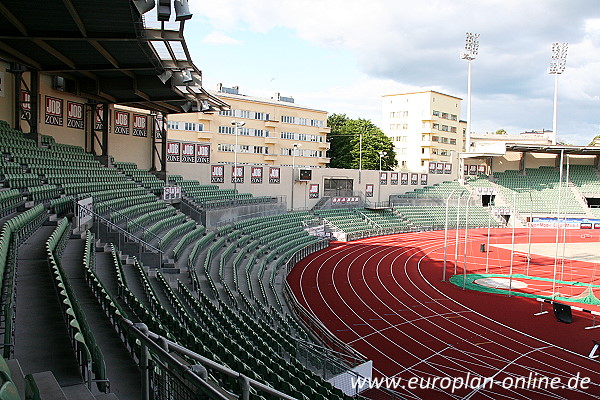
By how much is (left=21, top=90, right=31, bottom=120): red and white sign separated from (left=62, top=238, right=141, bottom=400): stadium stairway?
1408 cm

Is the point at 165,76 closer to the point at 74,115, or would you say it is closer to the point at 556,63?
the point at 74,115

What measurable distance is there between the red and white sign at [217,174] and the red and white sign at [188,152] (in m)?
1.59

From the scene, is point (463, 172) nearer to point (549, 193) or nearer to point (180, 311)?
point (549, 193)

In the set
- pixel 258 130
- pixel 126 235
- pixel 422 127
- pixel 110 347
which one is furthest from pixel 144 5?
pixel 422 127

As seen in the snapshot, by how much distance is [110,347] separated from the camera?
253 inches

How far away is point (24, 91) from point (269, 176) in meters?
20.1

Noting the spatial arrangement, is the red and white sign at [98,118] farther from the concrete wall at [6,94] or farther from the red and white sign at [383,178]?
the red and white sign at [383,178]

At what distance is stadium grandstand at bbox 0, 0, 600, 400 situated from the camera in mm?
5867

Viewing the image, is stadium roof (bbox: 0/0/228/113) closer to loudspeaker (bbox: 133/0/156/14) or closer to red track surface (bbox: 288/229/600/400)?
loudspeaker (bbox: 133/0/156/14)

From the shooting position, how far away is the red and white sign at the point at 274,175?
39.2 m

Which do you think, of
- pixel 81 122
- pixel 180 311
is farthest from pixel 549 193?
pixel 180 311

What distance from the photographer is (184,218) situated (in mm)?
24797

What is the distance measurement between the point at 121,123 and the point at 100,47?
517 inches

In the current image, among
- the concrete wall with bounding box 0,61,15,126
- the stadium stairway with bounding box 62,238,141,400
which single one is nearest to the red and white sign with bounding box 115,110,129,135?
the concrete wall with bounding box 0,61,15,126
